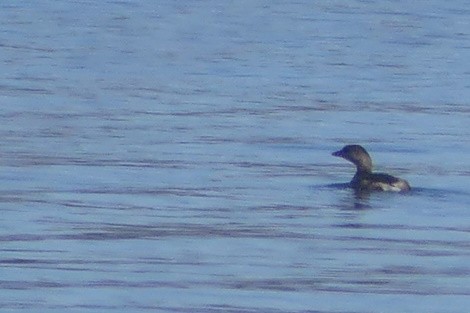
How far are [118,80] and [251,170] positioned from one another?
394 inches

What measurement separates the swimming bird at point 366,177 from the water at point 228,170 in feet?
0.42

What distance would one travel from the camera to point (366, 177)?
19625 millimetres

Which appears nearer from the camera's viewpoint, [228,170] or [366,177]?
[366,177]

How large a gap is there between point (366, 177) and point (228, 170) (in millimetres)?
1465

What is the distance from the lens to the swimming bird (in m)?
18.9

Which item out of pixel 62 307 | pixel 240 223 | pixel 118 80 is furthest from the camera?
pixel 118 80

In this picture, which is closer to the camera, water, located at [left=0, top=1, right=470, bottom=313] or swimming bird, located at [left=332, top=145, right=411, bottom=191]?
water, located at [left=0, top=1, right=470, bottom=313]

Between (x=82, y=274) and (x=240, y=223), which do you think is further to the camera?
(x=240, y=223)

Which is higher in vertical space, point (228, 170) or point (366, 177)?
point (228, 170)

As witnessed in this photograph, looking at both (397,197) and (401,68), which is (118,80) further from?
(397,197)

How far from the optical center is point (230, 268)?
14.8 meters

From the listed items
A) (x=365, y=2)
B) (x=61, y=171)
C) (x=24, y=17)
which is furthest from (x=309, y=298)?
(x=365, y=2)

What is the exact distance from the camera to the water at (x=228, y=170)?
14.2 m

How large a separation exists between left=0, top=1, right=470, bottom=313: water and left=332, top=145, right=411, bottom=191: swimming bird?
13 centimetres
